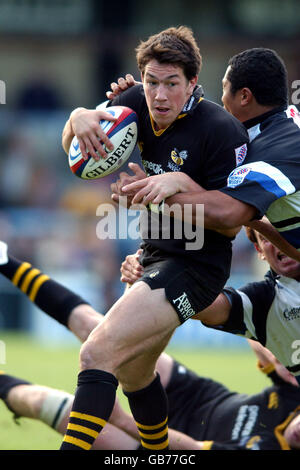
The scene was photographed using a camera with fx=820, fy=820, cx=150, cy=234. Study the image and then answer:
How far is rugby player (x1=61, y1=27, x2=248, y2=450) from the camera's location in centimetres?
391

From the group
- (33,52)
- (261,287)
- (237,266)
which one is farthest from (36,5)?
(261,287)

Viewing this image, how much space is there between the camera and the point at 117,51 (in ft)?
57.9

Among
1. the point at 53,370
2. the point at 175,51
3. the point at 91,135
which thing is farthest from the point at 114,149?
the point at 53,370

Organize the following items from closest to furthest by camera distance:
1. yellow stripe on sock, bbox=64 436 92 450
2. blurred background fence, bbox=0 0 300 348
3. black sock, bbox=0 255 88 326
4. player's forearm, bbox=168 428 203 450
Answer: yellow stripe on sock, bbox=64 436 92 450 < player's forearm, bbox=168 428 203 450 < black sock, bbox=0 255 88 326 < blurred background fence, bbox=0 0 300 348

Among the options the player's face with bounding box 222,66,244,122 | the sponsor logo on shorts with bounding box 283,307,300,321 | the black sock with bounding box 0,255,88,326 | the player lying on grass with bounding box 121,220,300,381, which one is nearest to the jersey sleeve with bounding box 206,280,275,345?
the player lying on grass with bounding box 121,220,300,381

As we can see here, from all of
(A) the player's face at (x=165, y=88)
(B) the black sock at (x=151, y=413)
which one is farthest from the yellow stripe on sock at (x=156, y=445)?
(A) the player's face at (x=165, y=88)

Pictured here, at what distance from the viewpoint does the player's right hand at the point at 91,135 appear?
422cm

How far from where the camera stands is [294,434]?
4.82m

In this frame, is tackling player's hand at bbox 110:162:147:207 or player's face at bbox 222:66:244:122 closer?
tackling player's hand at bbox 110:162:147:207

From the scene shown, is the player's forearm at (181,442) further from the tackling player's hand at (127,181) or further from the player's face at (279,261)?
the tackling player's hand at (127,181)

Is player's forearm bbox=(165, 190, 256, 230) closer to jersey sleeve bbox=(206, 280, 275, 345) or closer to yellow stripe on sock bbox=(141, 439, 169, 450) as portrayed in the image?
jersey sleeve bbox=(206, 280, 275, 345)

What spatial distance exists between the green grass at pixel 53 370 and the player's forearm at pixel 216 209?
2.05 meters

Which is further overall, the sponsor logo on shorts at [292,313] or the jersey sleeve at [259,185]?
the sponsor logo on shorts at [292,313]

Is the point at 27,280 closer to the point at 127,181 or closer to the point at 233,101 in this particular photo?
the point at 127,181
